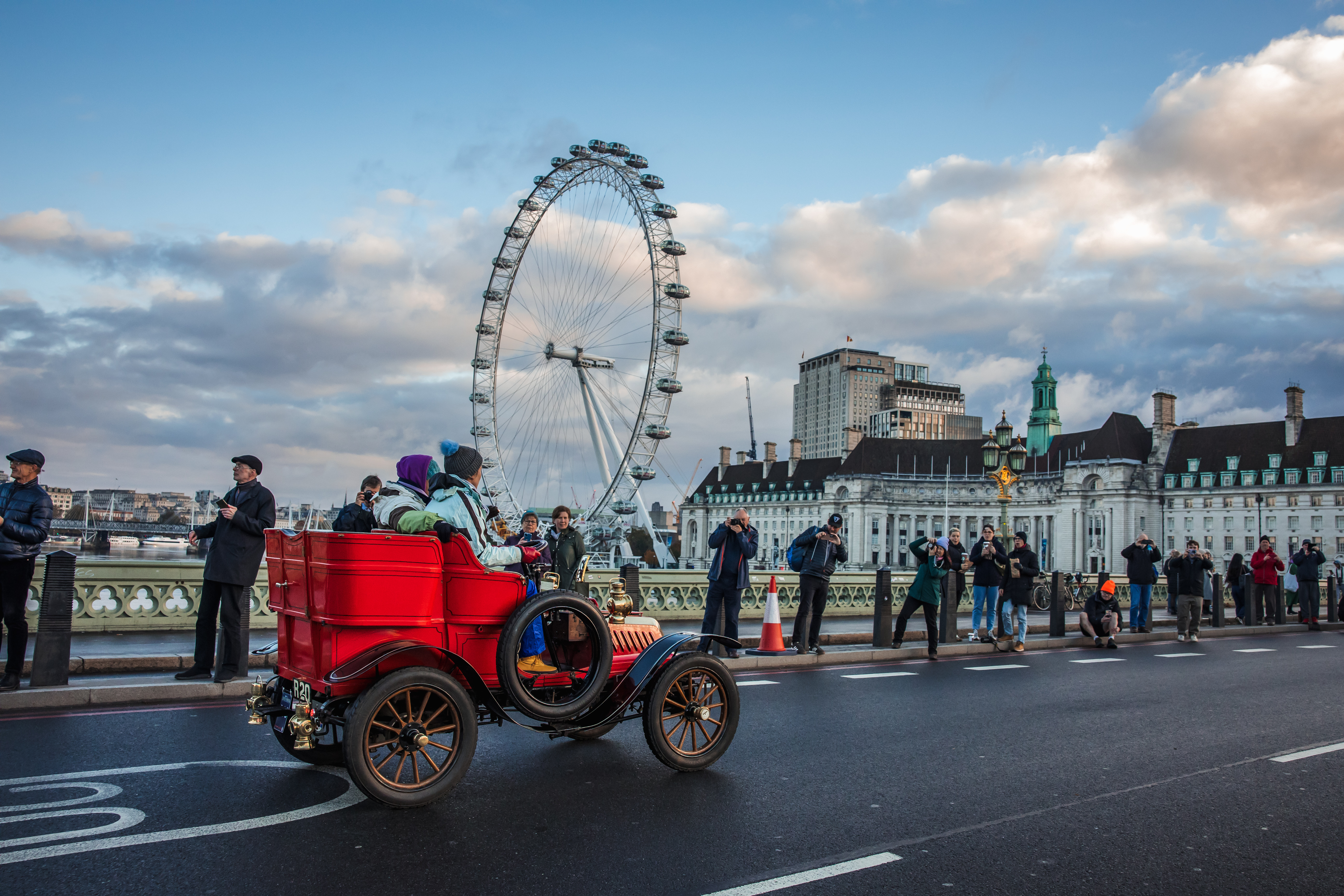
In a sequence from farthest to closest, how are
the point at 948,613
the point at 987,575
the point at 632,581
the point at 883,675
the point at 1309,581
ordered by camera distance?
the point at 1309,581, the point at 948,613, the point at 632,581, the point at 987,575, the point at 883,675

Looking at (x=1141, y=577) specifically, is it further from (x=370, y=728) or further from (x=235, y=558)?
(x=370, y=728)

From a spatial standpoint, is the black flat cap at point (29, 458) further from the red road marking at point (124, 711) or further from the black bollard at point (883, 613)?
the black bollard at point (883, 613)

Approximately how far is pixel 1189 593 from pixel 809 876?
61.9 ft

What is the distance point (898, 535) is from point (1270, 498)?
50.5 metres

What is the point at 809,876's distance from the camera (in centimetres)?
462

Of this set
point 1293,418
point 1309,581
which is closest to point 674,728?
point 1309,581

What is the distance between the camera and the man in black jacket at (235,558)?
30.8 feet

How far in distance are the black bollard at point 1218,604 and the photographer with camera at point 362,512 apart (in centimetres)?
2004

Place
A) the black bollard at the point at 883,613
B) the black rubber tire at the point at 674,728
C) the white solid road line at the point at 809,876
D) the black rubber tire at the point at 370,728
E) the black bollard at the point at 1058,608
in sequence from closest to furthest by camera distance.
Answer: the white solid road line at the point at 809,876, the black rubber tire at the point at 370,728, the black rubber tire at the point at 674,728, the black bollard at the point at 883,613, the black bollard at the point at 1058,608

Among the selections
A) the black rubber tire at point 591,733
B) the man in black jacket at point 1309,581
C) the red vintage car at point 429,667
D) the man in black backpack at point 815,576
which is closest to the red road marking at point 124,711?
the red vintage car at point 429,667

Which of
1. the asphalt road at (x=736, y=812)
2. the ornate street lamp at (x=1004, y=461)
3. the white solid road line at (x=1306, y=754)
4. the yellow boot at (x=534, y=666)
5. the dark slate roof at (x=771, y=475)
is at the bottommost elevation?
the white solid road line at (x=1306, y=754)

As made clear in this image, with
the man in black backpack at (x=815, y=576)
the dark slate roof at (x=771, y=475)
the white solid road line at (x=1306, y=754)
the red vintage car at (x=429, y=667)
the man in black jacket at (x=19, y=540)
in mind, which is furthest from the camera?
the dark slate roof at (x=771, y=475)

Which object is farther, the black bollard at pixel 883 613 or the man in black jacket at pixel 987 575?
the man in black jacket at pixel 987 575

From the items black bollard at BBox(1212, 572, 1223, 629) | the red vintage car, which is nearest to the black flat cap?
the red vintage car
